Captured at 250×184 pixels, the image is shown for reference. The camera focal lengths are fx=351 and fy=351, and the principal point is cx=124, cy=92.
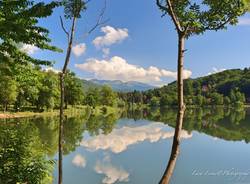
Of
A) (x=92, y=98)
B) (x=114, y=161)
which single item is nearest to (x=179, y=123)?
(x=114, y=161)

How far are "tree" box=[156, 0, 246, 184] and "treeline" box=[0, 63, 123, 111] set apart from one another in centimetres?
874

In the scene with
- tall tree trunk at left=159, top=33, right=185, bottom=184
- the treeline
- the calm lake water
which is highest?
the treeline

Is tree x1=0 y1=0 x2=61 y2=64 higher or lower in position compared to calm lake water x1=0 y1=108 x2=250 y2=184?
higher

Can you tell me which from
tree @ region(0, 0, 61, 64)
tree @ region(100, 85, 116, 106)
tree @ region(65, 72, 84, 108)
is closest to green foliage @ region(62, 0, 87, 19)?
tree @ region(0, 0, 61, 64)

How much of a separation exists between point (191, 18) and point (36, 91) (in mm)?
56181

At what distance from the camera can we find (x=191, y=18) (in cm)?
1162

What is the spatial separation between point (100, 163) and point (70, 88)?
80.2m

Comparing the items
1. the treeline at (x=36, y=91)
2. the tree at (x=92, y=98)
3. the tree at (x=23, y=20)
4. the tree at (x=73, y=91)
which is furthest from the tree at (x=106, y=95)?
the tree at (x=23, y=20)

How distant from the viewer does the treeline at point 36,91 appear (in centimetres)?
1755

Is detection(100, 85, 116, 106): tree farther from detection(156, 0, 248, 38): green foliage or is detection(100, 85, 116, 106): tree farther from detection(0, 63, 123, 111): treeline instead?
detection(156, 0, 248, 38): green foliage

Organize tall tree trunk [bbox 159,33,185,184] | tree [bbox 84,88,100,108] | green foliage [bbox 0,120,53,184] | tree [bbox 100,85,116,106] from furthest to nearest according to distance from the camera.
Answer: tree [bbox 100,85,116,106], tree [bbox 84,88,100,108], green foliage [bbox 0,120,53,184], tall tree trunk [bbox 159,33,185,184]

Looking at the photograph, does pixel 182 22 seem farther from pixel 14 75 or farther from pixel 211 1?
pixel 14 75

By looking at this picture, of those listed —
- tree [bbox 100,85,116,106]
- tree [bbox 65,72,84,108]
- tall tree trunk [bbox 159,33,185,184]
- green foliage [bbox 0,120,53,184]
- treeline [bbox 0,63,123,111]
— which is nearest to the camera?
tall tree trunk [bbox 159,33,185,184]

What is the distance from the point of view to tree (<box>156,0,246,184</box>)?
428 inches
